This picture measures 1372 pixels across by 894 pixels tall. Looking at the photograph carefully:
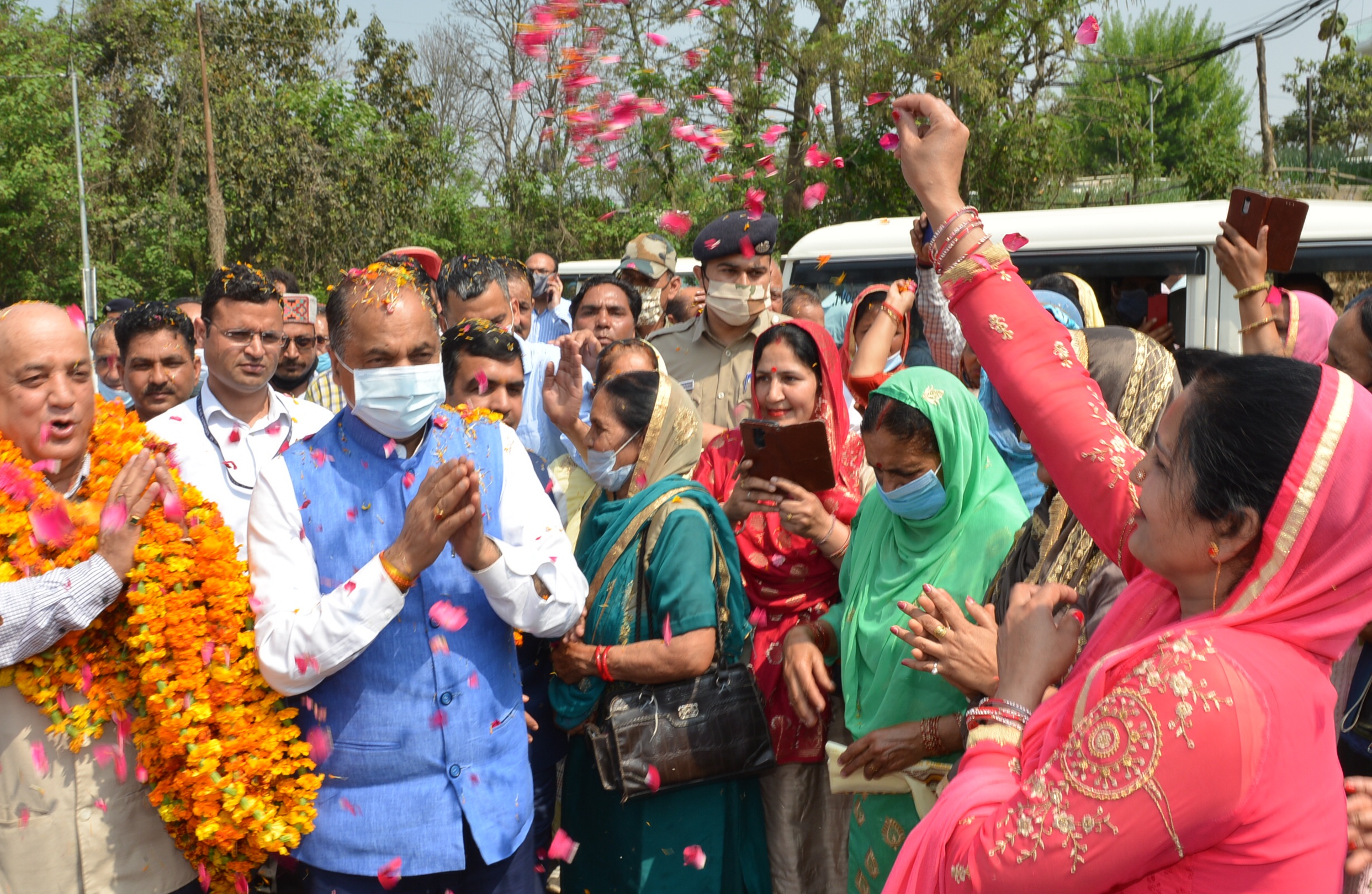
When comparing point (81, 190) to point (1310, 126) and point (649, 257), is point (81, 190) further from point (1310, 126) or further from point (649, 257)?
point (1310, 126)

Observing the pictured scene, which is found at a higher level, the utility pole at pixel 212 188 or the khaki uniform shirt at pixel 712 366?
the utility pole at pixel 212 188

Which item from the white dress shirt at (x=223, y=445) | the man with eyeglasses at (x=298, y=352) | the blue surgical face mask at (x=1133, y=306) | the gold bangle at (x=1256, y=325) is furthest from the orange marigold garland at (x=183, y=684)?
the blue surgical face mask at (x=1133, y=306)

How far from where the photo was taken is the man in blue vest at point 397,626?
2.28m

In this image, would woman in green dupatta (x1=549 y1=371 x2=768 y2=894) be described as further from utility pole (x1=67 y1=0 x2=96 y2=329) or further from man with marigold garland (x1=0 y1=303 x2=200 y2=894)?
utility pole (x1=67 y1=0 x2=96 y2=329)

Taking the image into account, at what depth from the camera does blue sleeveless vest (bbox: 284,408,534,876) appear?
237 centimetres

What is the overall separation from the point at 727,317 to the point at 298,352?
7.79 feet

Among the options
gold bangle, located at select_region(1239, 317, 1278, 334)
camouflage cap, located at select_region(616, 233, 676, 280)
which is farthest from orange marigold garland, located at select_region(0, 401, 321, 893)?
camouflage cap, located at select_region(616, 233, 676, 280)

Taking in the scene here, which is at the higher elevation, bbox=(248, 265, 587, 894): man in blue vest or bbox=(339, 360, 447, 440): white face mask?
bbox=(339, 360, 447, 440): white face mask

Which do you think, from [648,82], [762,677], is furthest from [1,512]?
[648,82]

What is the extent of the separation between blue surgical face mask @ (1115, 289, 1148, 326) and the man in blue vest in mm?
5797

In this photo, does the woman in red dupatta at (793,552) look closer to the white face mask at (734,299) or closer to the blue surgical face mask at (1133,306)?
the white face mask at (734,299)

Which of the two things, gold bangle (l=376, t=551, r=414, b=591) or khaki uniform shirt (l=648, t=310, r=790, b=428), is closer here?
gold bangle (l=376, t=551, r=414, b=591)

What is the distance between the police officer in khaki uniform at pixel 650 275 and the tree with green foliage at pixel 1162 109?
22.5 feet

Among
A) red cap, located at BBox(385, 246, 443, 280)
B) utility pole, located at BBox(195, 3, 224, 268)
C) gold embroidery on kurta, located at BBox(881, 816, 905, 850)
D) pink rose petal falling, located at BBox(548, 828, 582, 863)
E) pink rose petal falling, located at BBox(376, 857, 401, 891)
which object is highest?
utility pole, located at BBox(195, 3, 224, 268)
